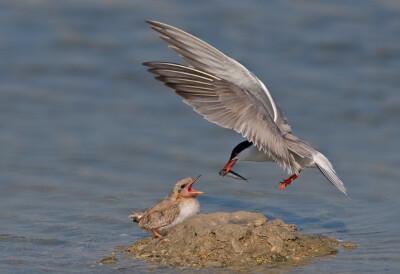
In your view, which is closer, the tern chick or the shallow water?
the tern chick

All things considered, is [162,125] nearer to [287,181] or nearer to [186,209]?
[287,181]

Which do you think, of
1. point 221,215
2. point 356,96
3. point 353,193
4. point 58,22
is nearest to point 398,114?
point 356,96

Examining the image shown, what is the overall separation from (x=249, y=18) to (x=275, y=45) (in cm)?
108

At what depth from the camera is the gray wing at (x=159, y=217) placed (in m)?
7.22

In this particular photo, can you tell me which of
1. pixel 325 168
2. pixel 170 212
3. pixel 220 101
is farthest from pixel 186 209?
pixel 325 168

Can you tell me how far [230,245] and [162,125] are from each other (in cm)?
403

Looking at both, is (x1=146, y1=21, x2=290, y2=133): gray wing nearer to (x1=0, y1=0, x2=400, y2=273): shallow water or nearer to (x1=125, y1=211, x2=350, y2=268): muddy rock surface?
(x1=0, y1=0, x2=400, y2=273): shallow water

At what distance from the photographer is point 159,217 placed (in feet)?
23.9

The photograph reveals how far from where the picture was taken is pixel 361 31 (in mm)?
13203

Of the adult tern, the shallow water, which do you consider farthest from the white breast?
the adult tern

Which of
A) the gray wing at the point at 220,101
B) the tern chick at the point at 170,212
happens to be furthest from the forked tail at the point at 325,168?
the tern chick at the point at 170,212

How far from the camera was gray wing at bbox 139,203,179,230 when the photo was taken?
722cm

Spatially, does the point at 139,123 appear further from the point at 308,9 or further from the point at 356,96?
the point at 308,9

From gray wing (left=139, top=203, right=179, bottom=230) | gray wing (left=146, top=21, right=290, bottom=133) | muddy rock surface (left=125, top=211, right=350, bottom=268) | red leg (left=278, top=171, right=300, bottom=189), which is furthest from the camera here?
red leg (left=278, top=171, right=300, bottom=189)
